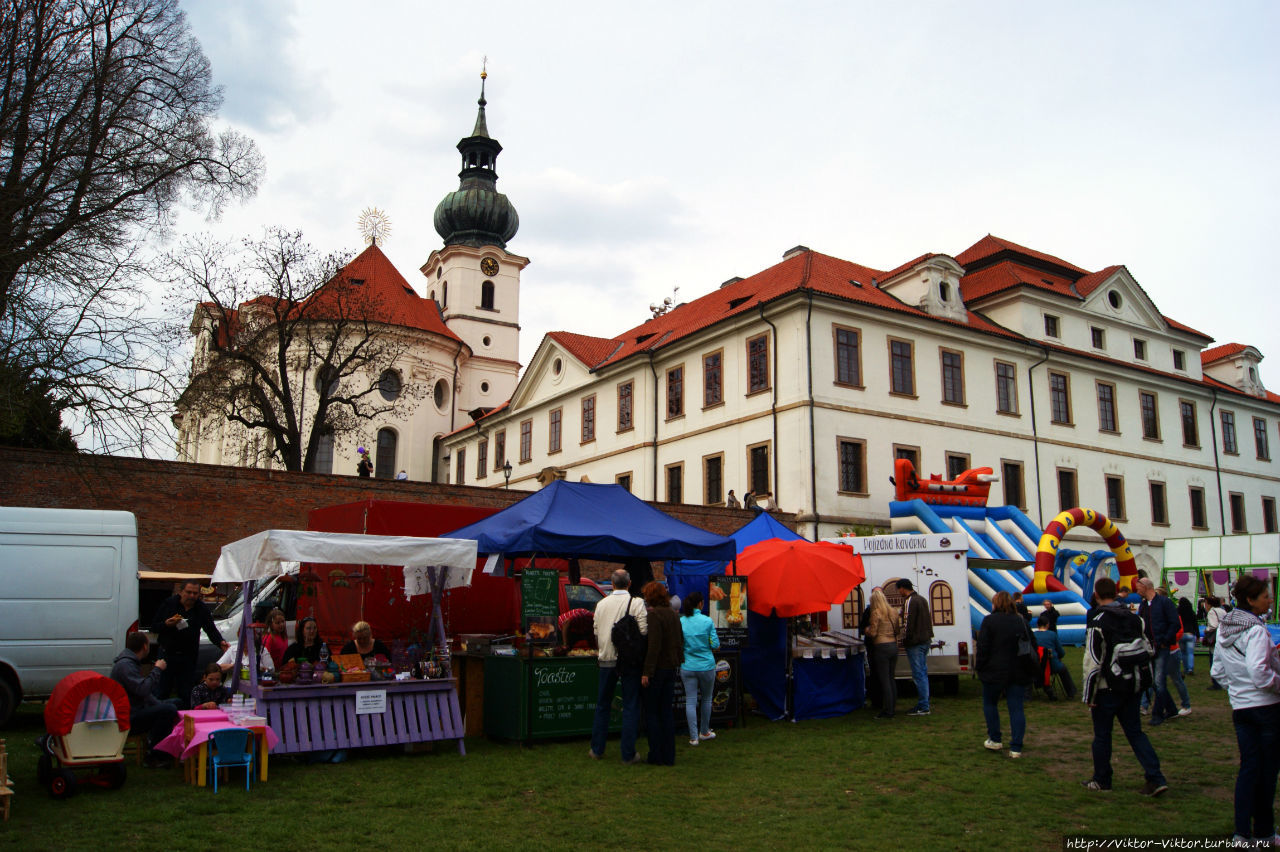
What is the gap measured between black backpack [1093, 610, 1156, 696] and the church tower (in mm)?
48718

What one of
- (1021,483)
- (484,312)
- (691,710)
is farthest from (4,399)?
(484,312)

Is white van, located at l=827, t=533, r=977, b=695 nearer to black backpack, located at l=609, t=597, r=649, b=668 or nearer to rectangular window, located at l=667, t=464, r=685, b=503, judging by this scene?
black backpack, located at l=609, t=597, r=649, b=668

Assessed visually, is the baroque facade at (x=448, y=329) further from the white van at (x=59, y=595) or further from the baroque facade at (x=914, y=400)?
the white van at (x=59, y=595)

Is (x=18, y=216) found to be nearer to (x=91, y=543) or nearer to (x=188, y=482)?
(x=91, y=543)

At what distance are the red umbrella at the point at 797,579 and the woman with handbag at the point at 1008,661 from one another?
2984 mm

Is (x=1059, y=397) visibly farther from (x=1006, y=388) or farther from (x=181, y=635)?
(x=181, y=635)

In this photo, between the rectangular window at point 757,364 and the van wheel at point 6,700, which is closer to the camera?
the van wheel at point 6,700

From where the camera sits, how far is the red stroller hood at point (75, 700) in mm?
8352

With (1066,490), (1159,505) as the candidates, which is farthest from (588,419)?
(1159,505)

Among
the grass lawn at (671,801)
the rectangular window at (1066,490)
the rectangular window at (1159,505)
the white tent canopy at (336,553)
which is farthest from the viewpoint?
the rectangular window at (1159,505)

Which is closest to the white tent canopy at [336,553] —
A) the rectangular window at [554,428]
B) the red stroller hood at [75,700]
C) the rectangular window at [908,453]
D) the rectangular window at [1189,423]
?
the red stroller hood at [75,700]

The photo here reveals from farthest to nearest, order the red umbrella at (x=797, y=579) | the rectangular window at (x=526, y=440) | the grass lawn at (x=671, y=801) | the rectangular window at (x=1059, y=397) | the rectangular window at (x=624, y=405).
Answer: the rectangular window at (x=526, y=440) < the rectangular window at (x=624, y=405) < the rectangular window at (x=1059, y=397) < the red umbrella at (x=797, y=579) < the grass lawn at (x=671, y=801)

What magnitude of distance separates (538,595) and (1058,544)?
16.8 m

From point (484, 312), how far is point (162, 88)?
41.1m
